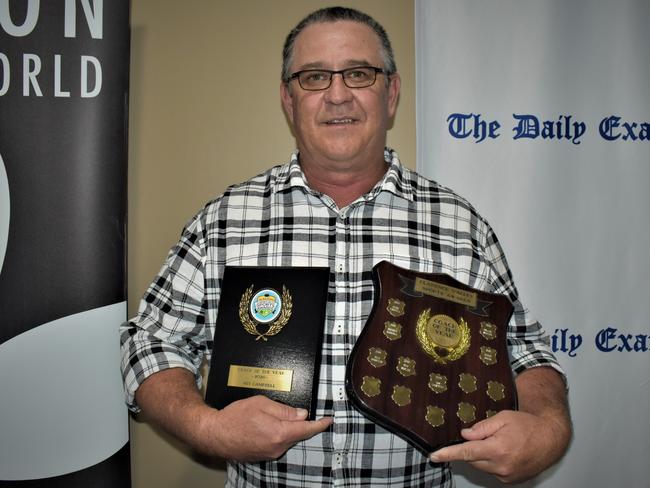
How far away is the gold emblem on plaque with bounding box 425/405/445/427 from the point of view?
1.03m

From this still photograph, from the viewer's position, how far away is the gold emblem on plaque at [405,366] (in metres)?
1.07

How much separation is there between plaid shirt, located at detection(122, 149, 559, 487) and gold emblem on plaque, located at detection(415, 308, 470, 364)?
221 millimetres

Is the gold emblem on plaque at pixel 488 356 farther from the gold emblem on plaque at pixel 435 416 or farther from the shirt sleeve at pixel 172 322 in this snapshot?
the shirt sleeve at pixel 172 322

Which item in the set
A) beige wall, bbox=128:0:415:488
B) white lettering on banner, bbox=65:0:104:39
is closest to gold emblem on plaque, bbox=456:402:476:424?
beige wall, bbox=128:0:415:488

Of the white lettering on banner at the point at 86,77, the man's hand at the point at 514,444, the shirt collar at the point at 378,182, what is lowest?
the man's hand at the point at 514,444

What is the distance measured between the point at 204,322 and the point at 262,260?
0.26 metres

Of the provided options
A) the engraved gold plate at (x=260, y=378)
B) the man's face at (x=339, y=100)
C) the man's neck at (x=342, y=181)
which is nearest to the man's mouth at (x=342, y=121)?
the man's face at (x=339, y=100)

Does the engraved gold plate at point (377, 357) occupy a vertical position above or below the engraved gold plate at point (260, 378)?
above

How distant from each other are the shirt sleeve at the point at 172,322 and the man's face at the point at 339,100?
472 mm

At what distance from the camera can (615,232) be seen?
198cm

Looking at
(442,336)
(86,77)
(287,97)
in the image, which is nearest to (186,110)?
(86,77)

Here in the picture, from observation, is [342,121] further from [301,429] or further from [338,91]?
[301,429]

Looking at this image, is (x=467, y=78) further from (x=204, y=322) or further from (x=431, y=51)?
(x=204, y=322)

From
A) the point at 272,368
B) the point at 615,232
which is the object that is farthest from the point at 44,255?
the point at 615,232
